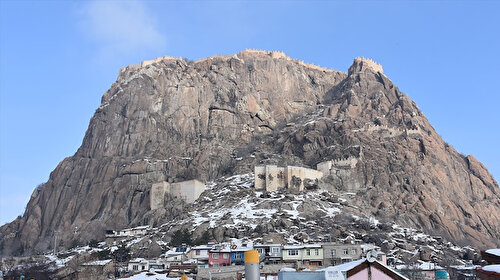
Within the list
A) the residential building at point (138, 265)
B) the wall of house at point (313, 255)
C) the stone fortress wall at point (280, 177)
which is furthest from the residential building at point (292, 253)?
the stone fortress wall at point (280, 177)

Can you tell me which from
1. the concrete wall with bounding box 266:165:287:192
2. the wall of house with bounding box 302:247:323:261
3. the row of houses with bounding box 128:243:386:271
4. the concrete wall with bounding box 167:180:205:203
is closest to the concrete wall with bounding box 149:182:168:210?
the concrete wall with bounding box 167:180:205:203

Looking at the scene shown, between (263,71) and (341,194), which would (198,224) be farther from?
(263,71)

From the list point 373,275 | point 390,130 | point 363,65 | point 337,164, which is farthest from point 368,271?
point 363,65

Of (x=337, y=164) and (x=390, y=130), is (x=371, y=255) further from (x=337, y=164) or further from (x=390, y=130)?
(x=390, y=130)

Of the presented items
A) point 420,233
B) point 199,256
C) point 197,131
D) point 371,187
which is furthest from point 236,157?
point 199,256

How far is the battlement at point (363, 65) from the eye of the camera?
183 meters

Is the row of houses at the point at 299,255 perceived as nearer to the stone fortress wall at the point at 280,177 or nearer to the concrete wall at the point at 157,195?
the stone fortress wall at the point at 280,177

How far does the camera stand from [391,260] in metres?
86.8

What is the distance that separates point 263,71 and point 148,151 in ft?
184

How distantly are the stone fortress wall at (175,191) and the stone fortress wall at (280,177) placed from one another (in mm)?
14633

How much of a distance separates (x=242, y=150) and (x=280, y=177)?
29167mm

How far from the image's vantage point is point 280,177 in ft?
417

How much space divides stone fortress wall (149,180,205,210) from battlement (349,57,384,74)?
7723 centimetres

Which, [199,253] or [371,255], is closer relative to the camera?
[371,255]
